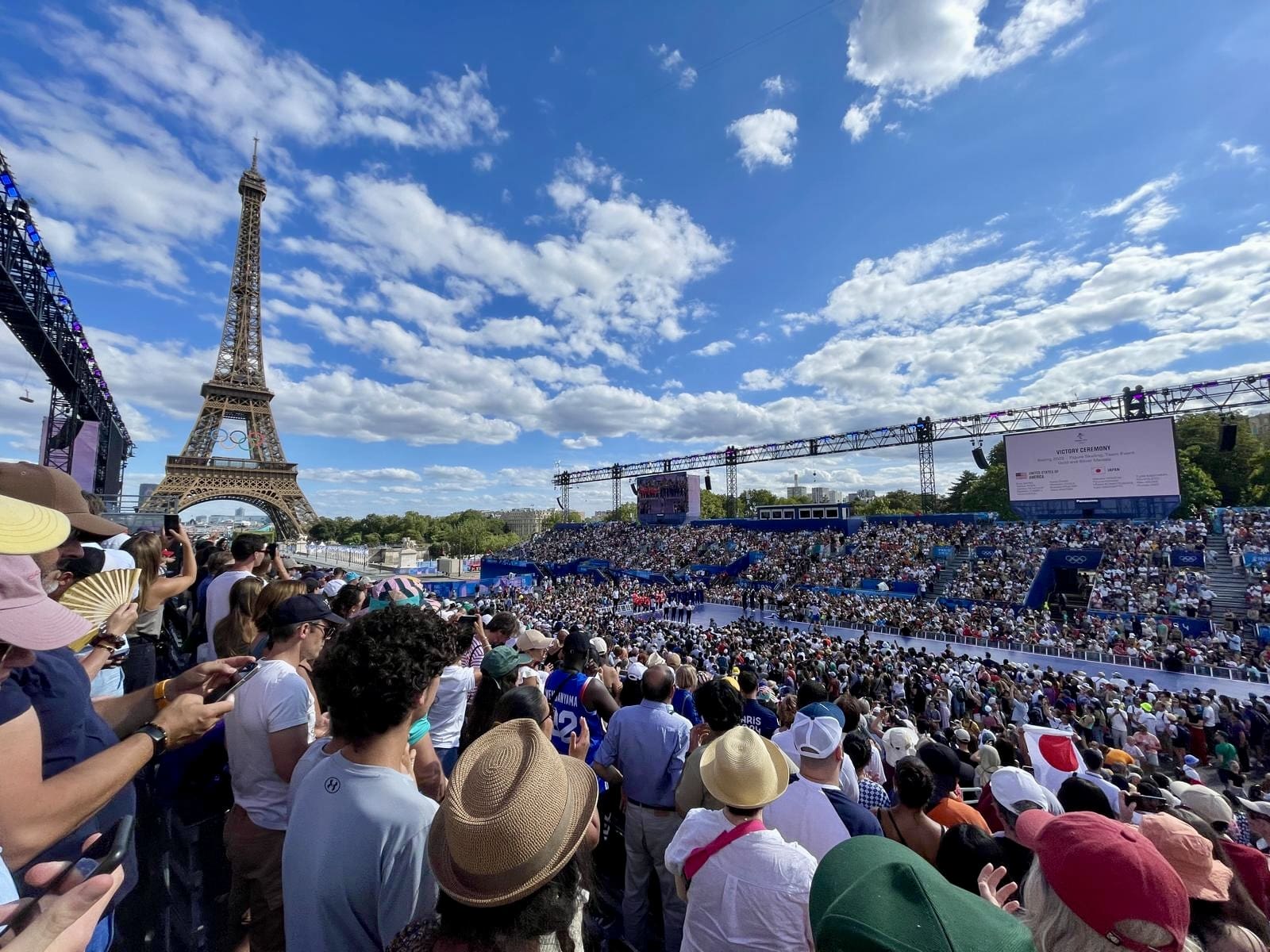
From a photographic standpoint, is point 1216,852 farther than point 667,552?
No

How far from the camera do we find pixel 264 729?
214 centimetres

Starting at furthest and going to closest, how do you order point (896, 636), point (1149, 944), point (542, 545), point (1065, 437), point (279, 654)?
point (542, 545) → point (1065, 437) → point (896, 636) → point (279, 654) → point (1149, 944)

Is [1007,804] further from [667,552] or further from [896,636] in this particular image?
[667,552]

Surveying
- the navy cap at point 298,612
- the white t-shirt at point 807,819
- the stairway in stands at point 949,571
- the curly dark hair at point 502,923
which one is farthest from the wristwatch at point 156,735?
the stairway in stands at point 949,571

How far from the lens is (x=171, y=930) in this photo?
2.53 metres

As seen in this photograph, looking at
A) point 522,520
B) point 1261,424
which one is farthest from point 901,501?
point 522,520

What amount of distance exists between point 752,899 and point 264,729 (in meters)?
2.05

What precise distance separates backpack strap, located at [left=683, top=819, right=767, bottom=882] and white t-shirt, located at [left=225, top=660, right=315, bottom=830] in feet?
5.53

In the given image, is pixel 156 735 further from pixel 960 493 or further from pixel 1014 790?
pixel 960 493

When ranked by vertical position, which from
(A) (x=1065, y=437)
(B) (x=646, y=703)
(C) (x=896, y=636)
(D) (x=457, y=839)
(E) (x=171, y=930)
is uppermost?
(A) (x=1065, y=437)

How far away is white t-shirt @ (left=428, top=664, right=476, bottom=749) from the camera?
133 inches

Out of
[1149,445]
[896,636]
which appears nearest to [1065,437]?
[1149,445]

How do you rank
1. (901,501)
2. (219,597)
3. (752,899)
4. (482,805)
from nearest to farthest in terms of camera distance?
1. (482,805)
2. (752,899)
3. (219,597)
4. (901,501)

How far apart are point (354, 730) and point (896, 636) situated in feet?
65.5
